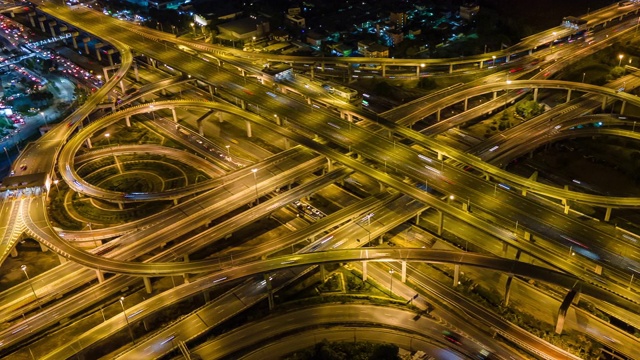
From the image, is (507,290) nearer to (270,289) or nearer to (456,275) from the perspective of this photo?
(456,275)

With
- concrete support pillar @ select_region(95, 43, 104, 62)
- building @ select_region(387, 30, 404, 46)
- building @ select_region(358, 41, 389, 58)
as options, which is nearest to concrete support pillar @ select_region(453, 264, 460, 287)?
building @ select_region(358, 41, 389, 58)

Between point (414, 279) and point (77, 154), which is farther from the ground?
point (77, 154)

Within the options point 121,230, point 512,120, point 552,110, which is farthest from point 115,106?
point 552,110

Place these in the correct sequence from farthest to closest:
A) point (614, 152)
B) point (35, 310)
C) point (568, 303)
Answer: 1. point (614, 152)
2. point (35, 310)
3. point (568, 303)

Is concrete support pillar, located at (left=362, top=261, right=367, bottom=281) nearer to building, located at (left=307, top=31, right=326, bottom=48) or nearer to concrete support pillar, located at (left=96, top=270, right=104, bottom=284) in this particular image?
concrete support pillar, located at (left=96, top=270, right=104, bottom=284)

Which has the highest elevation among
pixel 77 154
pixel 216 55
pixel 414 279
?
pixel 216 55

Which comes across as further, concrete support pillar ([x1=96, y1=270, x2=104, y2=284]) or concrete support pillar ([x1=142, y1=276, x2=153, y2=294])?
concrete support pillar ([x1=96, y1=270, x2=104, y2=284])

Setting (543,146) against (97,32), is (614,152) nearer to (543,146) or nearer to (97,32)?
(543,146)
